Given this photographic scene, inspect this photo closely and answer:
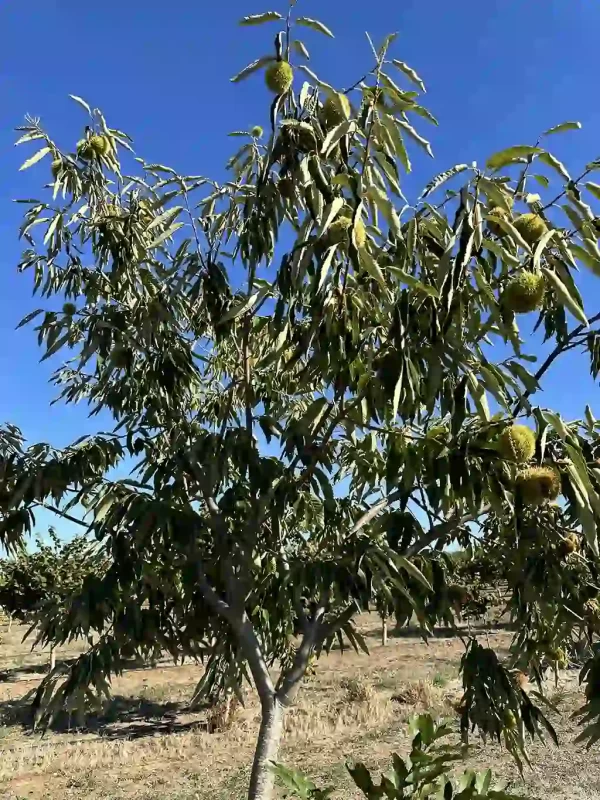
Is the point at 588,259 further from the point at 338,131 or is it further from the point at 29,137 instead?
the point at 29,137

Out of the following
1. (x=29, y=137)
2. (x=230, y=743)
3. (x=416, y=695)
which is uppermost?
(x=29, y=137)

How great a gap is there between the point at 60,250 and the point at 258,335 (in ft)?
2.65

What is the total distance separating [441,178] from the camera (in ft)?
4.38

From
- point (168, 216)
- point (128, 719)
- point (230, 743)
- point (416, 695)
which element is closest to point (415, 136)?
point (168, 216)

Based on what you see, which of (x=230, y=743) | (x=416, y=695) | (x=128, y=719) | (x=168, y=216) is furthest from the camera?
(x=128, y=719)

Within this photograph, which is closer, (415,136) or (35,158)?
(415,136)

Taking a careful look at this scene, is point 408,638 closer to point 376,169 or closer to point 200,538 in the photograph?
point 200,538

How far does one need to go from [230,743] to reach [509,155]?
6.76 m

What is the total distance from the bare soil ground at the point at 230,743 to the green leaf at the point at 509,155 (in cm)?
304

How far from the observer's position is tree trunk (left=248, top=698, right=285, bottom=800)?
2.03m

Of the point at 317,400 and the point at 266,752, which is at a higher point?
the point at 317,400

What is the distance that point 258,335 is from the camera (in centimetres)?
261

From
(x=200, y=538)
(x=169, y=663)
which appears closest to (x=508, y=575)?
(x=200, y=538)

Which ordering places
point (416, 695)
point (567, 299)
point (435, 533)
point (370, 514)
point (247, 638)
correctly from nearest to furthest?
point (567, 299)
point (435, 533)
point (247, 638)
point (370, 514)
point (416, 695)
